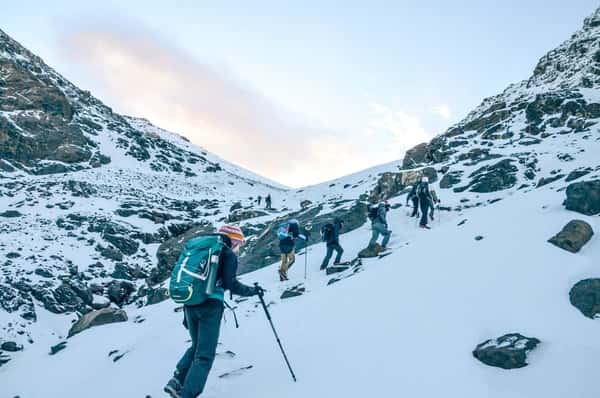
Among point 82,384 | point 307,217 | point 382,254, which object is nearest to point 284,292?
point 382,254

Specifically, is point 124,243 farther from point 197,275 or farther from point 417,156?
point 197,275

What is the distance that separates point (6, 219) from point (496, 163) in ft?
104

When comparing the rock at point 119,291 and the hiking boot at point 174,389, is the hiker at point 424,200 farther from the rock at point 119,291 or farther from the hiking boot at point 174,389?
the rock at point 119,291

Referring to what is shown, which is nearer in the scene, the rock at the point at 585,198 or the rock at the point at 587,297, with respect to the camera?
the rock at the point at 587,297

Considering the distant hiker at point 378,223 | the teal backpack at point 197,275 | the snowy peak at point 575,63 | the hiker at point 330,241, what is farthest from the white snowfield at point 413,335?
the snowy peak at point 575,63

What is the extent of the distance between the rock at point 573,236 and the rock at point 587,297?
5.42 ft

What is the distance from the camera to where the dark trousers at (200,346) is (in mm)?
5023

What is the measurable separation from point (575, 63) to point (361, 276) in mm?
50727

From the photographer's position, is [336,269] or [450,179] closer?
[336,269]

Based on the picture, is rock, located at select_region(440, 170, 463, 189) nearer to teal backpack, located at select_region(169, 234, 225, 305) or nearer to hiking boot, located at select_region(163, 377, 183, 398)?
teal backpack, located at select_region(169, 234, 225, 305)

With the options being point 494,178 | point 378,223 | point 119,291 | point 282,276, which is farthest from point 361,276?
point 119,291

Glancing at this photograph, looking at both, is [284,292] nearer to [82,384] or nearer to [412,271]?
[412,271]

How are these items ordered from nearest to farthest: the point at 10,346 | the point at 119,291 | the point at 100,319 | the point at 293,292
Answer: the point at 293,292, the point at 100,319, the point at 10,346, the point at 119,291

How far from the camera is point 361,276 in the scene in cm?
955
